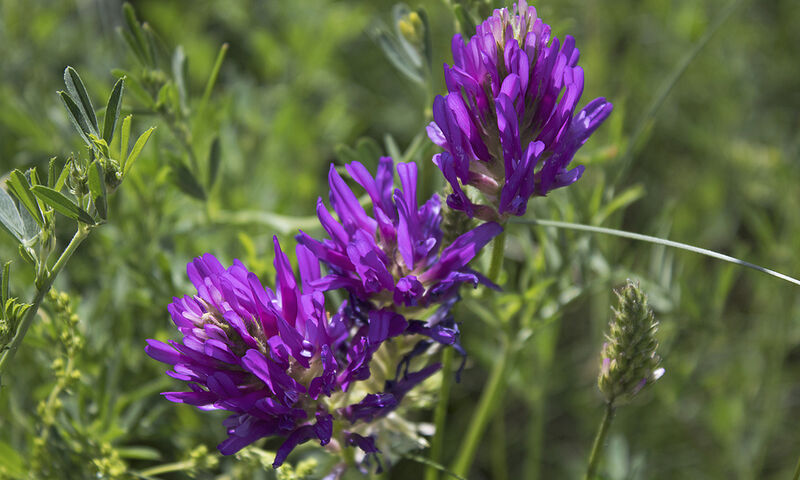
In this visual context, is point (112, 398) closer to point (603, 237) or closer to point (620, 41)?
point (603, 237)

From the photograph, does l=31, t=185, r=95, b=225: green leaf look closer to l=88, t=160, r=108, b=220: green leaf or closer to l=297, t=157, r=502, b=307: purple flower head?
l=88, t=160, r=108, b=220: green leaf

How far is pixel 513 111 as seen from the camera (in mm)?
1269

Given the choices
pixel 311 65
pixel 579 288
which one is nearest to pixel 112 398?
pixel 579 288

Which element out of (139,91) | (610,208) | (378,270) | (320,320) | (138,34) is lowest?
(320,320)

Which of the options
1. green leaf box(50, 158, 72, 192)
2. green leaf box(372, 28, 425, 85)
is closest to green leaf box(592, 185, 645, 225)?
green leaf box(372, 28, 425, 85)

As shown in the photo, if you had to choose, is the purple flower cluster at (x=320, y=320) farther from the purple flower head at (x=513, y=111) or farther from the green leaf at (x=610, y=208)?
the green leaf at (x=610, y=208)

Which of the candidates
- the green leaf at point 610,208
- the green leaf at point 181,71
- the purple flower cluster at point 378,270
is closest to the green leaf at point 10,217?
the purple flower cluster at point 378,270

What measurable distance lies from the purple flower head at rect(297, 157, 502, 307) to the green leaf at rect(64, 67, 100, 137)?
47 centimetres

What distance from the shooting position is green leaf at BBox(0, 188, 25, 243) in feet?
4.73

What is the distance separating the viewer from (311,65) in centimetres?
336

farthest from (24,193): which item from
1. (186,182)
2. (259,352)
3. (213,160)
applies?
(213,160)

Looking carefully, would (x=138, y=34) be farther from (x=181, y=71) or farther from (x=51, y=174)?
(x=51, y=174)

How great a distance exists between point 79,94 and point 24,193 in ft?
0.69

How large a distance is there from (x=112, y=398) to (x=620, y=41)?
3.20 metres
